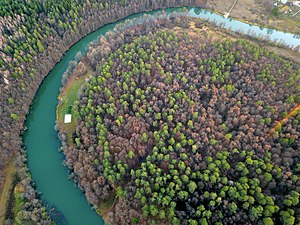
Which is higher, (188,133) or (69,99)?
(188,133)

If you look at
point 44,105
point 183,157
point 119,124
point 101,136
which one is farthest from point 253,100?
point 44,105

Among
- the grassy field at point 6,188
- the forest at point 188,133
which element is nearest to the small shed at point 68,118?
the forest at point 188,133

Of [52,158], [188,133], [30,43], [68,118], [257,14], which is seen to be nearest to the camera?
[188,133]

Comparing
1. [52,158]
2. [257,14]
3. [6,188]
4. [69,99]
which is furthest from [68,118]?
[257,14]

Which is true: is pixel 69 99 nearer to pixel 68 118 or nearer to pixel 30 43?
pixel 68 118

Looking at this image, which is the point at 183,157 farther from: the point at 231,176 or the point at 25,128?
the point at 25,128

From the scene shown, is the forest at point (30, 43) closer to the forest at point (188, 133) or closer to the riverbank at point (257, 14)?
the forest at point (188, 133)

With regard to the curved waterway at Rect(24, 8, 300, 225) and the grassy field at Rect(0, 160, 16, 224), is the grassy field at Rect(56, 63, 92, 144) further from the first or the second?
the grassy field at Rect(0, 160, 16, 224)
